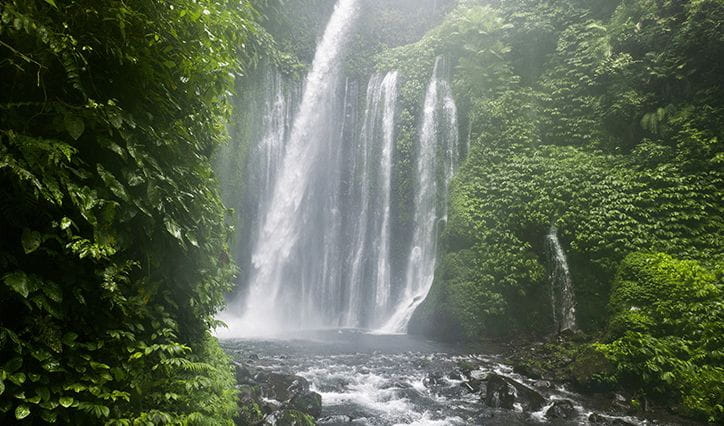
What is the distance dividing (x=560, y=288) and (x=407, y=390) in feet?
18.6

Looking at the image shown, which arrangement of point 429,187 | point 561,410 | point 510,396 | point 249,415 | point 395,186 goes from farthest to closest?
point 395,186 → point 429,187 → point 510,396 → point 561,410 → point 249,415

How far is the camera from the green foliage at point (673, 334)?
20.9ft

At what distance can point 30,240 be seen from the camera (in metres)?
1.92

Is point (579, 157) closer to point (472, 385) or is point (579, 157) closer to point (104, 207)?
point (472, 385)

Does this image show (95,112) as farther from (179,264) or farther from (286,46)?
(286,46)

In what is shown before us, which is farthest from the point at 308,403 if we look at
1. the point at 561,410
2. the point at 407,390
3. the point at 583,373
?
the point at 583,373

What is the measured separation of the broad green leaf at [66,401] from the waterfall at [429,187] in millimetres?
12994

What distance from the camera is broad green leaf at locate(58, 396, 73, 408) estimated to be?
6.23ft

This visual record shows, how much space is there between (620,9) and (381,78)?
408 inches

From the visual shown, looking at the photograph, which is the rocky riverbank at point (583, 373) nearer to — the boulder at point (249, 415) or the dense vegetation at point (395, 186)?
the dense vegetation at point (395, 186)

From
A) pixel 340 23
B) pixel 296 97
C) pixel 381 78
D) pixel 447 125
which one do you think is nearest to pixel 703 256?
pixel 447 125

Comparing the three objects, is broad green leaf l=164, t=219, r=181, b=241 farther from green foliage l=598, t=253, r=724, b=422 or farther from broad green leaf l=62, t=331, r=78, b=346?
green foliage l=598, t=253, r=724, b=422

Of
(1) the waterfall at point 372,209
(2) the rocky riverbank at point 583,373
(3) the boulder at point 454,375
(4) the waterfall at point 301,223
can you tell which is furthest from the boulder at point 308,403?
(4) the waterfall at point 301,223

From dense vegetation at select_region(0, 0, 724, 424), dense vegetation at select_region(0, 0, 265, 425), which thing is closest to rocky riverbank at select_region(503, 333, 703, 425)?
dense vegetation at select_region(0, 0, 724, 424)
